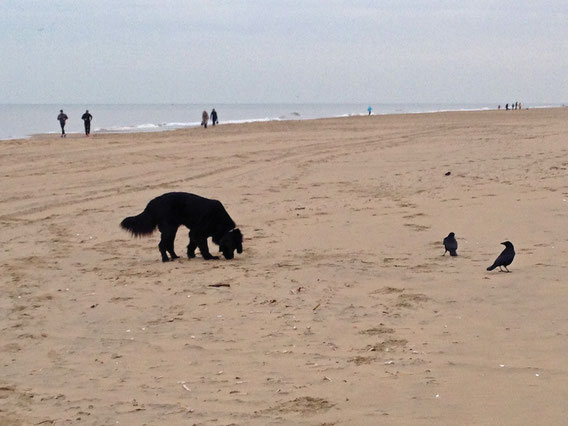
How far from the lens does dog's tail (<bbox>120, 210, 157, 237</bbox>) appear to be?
30.6 ft

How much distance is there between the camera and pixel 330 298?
6809 mm

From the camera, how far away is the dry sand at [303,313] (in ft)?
14.9

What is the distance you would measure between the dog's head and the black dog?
0.05m

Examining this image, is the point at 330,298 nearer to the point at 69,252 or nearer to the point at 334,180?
the point at 69,252

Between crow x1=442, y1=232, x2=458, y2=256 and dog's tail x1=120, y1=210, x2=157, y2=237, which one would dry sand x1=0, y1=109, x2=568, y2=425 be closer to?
crow x1=442, y1=232, x2=458, y2=256

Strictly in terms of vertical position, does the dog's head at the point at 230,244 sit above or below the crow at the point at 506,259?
below

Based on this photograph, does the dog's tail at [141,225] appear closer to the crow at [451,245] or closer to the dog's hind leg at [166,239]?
the dog's hind leg at [166,239]

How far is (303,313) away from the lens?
20.9ft

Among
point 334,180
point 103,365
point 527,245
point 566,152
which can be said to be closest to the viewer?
point 103,365

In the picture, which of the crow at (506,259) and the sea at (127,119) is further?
the sea at (127,119)

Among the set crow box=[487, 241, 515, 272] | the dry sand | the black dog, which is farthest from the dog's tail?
crow box=[487, 241, 515, 272]

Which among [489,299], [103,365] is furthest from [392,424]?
[489,299]

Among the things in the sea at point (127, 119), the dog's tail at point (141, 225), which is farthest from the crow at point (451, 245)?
the sea at point (127, 119)

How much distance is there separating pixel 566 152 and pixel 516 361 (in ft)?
45.8
